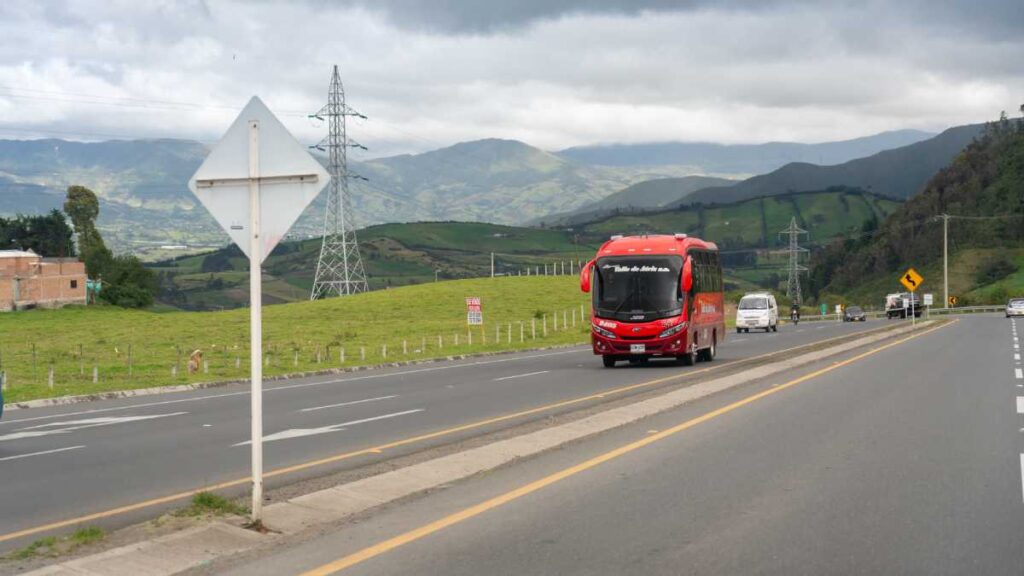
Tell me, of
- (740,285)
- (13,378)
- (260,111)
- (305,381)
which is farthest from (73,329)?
(740,285)

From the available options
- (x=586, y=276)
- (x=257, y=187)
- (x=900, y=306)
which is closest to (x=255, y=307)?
(x=257, y=187)

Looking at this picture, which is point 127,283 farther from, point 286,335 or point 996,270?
point 996,270

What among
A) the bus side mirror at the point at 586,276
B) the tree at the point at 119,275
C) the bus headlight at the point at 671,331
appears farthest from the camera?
the tree at the point at 119,275

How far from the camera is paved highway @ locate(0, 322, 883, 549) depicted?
11391 millimetres

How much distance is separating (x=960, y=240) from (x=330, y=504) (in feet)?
576

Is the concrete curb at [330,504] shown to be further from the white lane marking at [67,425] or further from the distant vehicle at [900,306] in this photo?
the distant vehicle at [900,306]

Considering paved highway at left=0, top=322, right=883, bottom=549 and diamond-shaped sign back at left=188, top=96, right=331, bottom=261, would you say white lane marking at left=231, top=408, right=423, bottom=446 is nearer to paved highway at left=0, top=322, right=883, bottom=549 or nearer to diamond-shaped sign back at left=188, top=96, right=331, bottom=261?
paved highway at left=0, top=322, right=883, bottom=549

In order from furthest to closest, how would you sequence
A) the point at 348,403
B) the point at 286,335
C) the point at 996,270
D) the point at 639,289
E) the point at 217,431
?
the point at 996,270 < the point at 286,335 < the point at 639,289 < the point at 348,403 < the point at 217,431

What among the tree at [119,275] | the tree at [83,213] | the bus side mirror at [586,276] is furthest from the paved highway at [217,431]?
the tree at [83,213]

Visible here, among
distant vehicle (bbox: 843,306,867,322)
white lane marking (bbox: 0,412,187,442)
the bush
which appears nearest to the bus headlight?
white lane marking (bbox: 0,412,187,442)

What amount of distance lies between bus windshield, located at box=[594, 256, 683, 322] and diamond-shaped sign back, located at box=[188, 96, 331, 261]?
22487mm

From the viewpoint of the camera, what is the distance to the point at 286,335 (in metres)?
61.3

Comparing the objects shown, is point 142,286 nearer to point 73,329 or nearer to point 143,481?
point 73,329

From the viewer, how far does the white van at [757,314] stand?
2457 inches
